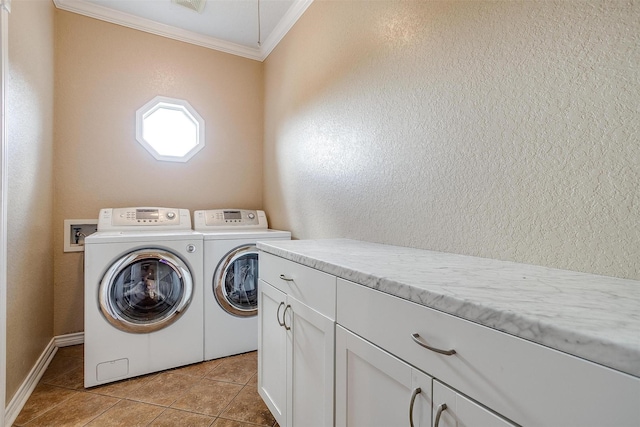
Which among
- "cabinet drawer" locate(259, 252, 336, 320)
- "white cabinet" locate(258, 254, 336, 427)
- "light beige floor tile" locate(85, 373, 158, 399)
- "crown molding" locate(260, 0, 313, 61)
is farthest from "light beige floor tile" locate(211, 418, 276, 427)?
"crown molding" locate(260, 0, 313, 61)

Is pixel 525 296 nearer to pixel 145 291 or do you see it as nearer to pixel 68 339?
pixel 145 291

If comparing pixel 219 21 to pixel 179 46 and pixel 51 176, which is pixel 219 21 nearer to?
pixel 179 46

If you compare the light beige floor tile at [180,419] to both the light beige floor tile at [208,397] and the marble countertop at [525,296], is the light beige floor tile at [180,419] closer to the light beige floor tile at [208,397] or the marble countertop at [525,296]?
the light beige floor tile at [208,397]

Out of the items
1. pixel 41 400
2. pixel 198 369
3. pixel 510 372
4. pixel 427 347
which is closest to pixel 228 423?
pixel 198 369

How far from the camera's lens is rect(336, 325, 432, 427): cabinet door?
26.9 inches

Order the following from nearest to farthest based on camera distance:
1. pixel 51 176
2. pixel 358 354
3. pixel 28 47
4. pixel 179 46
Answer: pixel 358 354 < pixel 28 47 < pixel 51 176 < pixel 179 46

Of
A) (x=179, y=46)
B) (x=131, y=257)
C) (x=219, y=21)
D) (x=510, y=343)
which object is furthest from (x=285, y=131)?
(x=510, y=343)

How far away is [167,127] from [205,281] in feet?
5.20

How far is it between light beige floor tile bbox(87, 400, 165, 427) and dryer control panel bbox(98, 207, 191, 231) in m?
1.19

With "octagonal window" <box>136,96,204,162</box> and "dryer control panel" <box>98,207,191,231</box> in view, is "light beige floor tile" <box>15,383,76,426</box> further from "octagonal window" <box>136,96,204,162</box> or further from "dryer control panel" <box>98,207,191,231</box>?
"octagonal window" <box>136,96,204,162</box>

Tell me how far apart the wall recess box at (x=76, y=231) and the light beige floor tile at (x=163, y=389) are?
1.27 m

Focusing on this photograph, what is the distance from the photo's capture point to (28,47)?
1.76m

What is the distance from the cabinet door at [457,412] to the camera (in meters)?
0.54

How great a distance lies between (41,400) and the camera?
1704 mm
